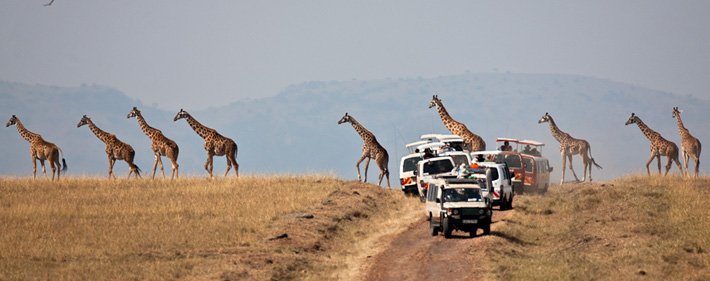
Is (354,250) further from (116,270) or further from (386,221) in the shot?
(116,270)

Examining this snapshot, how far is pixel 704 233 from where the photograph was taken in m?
20.5

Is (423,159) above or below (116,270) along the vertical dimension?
above

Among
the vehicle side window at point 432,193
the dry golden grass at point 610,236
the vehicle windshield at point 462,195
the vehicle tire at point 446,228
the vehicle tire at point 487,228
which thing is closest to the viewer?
the dry golden grass at point 610,236

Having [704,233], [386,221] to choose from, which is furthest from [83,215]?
[704,233]

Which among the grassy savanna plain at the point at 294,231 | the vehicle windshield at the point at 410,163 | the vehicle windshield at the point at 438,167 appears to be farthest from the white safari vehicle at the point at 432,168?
the vehicle windshield at the point at 410,163

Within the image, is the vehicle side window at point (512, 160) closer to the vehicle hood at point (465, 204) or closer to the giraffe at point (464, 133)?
the giraffe at point (464, 133)

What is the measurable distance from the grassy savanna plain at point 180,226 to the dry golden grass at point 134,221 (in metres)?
0.03

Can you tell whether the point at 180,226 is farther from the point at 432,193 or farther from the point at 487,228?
the point at 487,228

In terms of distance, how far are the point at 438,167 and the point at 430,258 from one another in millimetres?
9826

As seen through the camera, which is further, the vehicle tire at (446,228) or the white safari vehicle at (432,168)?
the white safari vehicle at (432,168)

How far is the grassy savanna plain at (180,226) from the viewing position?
19.0m

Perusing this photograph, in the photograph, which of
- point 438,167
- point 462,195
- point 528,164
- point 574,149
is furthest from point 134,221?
point 574,149

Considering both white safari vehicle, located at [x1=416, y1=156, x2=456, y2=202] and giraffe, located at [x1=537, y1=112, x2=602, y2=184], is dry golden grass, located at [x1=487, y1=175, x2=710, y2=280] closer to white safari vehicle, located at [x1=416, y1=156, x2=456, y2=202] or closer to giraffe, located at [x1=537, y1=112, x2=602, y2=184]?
white safari vehicle, located at [x1=416, y1=156, x2=456, y2=202]

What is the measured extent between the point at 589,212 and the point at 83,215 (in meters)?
15.5
